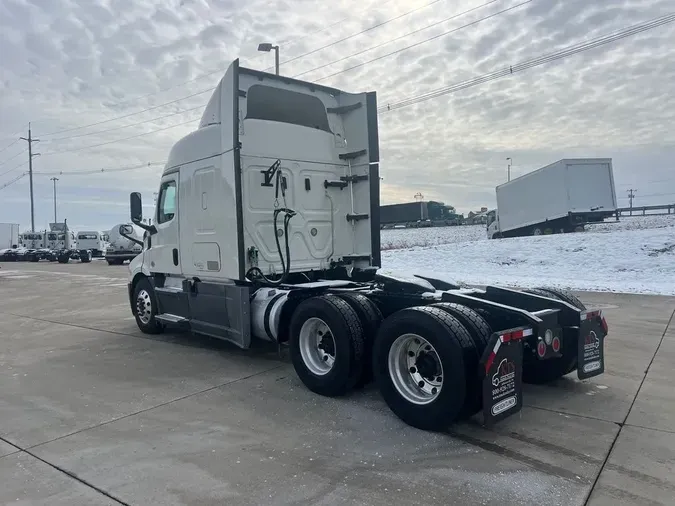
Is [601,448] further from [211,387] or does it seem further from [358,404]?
[211,387]

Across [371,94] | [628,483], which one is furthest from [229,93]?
[628,483]

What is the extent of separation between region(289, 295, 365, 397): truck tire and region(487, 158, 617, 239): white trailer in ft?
81.8

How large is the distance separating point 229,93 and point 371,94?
89.3 inches

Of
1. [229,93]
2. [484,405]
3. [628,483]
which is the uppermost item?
[229,93]

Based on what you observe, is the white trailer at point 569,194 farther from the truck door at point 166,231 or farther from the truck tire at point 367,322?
the truck tire at point 367,322

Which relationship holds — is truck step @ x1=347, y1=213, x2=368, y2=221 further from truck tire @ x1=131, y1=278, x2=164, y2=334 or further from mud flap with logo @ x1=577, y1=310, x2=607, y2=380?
mud flap with logo @ x1=577, y1=310, x2=607, y2=380

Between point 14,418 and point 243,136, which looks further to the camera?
point 243,136

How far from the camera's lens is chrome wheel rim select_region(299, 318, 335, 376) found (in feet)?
18.1

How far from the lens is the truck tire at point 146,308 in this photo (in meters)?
8.80

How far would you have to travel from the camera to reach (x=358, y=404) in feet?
16.7

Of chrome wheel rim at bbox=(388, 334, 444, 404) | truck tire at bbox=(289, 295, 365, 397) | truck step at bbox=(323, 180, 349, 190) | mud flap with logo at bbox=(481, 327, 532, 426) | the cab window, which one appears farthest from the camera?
the cab window

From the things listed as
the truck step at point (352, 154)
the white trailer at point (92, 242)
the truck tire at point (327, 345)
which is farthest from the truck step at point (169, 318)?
the white trailer at point (92, 242)

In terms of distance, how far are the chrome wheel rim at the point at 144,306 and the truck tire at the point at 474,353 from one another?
6.11 metres

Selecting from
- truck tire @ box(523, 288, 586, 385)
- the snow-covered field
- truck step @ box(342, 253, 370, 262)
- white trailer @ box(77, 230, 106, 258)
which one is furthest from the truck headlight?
white trailer @ box(77, 230, 106, 258)
